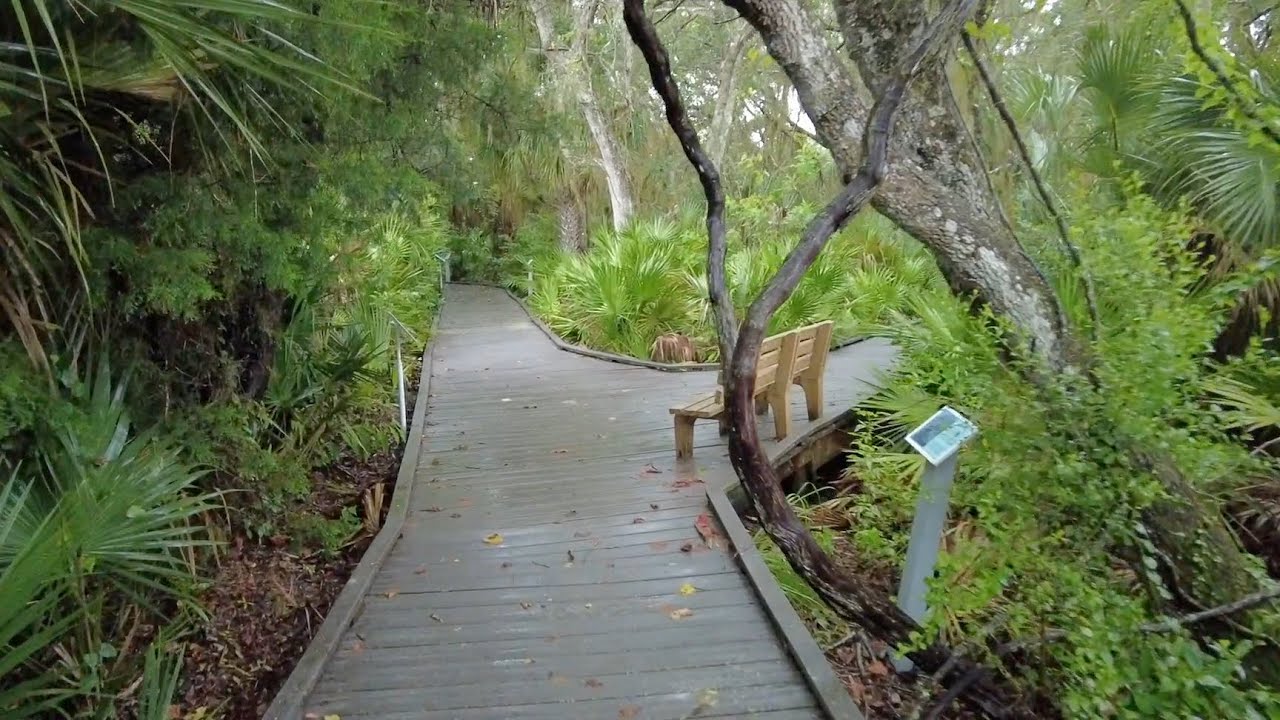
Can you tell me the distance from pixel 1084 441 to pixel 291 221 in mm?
3849

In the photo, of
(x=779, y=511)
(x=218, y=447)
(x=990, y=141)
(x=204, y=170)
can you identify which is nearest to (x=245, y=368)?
(x=218, y=447)

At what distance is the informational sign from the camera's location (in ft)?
10.2

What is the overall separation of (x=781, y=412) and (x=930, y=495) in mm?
2803

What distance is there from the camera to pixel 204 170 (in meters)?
3.55

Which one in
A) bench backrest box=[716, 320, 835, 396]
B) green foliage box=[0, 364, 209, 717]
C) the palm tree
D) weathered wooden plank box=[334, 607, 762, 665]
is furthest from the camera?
bench backrest box=[716, 320, 835, 396]

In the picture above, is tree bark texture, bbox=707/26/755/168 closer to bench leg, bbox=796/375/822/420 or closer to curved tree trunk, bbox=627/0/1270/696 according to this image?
bench leg, bbox=796/375/822/420

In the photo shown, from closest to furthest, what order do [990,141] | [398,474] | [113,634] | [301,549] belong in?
[113,634]
[301,549]
[398,474]
[990,141]

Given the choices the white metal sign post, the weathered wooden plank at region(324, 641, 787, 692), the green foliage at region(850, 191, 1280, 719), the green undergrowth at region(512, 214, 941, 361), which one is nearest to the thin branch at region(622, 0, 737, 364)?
the white metal sign post

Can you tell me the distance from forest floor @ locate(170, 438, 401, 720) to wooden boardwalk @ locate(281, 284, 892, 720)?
45 centimetres

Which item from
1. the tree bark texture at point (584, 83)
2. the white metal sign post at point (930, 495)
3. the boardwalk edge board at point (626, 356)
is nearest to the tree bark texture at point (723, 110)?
the tree bark texture at point (584, 83)

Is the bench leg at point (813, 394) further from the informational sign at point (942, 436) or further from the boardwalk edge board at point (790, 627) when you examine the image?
the informational sign at point (942, 436)

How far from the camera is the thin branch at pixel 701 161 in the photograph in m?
3.62

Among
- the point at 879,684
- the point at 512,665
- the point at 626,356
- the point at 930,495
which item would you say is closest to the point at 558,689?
the point at 512,665

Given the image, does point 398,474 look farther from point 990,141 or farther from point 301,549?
point 990,141
